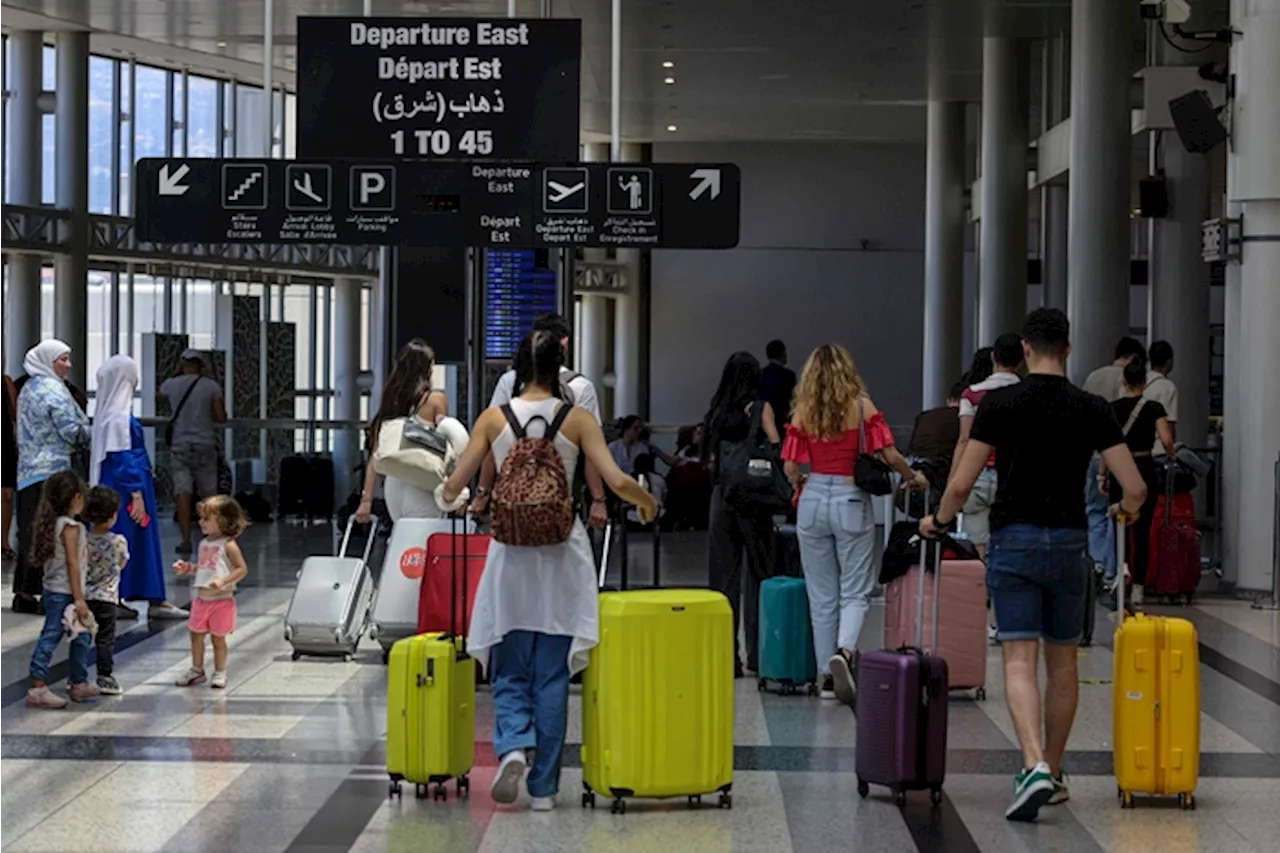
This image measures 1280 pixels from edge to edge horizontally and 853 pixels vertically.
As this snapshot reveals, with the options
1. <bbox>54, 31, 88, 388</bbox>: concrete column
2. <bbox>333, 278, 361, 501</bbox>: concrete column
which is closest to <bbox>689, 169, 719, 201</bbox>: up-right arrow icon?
<bbox>54, 31, 88, 388</bbox>: concrete column

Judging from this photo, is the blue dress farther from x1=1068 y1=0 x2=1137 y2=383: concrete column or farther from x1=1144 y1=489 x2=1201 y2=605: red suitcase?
x1=1068 y1=0 x2=1137 y2=383: concrete column

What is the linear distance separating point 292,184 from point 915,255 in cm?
2926

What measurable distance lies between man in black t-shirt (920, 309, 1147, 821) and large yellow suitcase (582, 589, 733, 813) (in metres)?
0.89

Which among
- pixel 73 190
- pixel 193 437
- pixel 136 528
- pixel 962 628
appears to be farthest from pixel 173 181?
pixel 73 190

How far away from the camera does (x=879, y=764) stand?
7.27 meters

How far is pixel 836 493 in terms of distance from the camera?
9383mm

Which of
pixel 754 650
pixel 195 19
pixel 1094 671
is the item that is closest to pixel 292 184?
pixel 754 650

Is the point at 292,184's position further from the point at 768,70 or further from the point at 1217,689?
the point at 768,70

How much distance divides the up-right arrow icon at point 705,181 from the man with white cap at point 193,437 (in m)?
5.44

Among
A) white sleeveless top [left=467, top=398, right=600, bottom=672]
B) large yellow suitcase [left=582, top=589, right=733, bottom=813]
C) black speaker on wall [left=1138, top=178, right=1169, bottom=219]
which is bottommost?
large yellow suitcase [left=582, top=589, right=733, bottom=813]

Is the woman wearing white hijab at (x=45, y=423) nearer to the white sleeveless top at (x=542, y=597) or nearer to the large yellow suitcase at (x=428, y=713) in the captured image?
the large yellow suitcase at (x=428, y=713)

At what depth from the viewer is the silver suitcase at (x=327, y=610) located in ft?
36.4

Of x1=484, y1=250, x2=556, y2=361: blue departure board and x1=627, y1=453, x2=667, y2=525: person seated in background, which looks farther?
x1=627, y1=453, x2=667, y2=525: person seated in background

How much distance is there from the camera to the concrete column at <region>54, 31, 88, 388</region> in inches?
971
